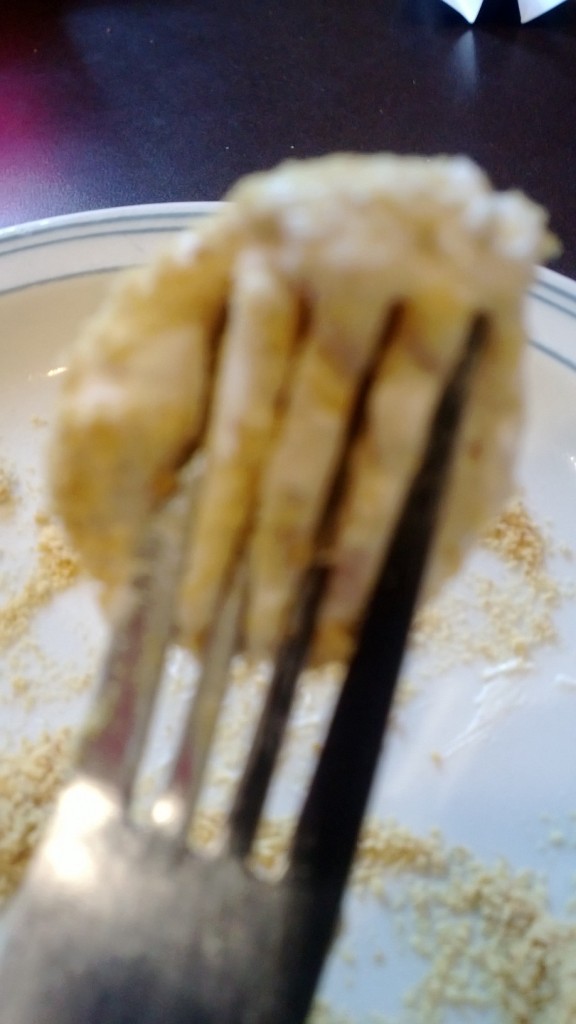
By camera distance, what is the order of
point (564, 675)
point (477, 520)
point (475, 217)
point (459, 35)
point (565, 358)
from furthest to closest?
point (459, 35), point (565, 358), point (564, 675), point (477, 520), point (475, 217)

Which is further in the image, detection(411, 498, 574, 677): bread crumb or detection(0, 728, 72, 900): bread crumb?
detection(411, 498, 574, 677): bread crumb

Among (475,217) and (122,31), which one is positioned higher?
(475,217)

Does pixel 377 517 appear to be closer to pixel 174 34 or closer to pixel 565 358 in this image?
pixel 565 358

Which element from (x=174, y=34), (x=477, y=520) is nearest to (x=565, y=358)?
(x=477, y=520)

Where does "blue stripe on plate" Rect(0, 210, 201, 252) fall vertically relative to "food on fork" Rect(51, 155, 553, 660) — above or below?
below

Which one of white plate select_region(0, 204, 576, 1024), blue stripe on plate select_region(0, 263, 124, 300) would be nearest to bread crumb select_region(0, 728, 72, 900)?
white plate select_region(0, 204, 576, 1024)

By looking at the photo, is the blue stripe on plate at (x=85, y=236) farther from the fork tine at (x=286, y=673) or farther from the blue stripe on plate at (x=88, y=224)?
the fork tine at (x=286, y=673)

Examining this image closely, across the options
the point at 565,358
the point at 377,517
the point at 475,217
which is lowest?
the point at 565,358

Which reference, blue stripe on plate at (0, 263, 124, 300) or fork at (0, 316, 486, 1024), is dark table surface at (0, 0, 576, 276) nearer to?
blue stripe on plate at (0, 263, 124, 300)

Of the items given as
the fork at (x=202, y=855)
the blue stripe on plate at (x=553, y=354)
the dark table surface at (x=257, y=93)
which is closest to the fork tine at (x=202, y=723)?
the fork at (x=202, y=855)
